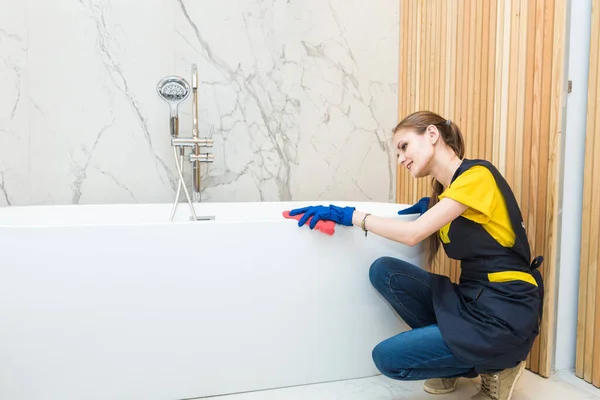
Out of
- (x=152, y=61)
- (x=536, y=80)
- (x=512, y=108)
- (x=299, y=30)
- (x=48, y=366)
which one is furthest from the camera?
(x=299, y=30)

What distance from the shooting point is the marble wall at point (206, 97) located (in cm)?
225

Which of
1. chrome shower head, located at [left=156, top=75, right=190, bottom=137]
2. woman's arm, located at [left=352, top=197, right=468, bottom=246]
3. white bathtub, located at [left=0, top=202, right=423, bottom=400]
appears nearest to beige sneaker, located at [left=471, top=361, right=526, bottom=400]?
white bathtub, located at [left=0, top=202, right=423, bottom=400]

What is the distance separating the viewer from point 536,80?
5.68 feet

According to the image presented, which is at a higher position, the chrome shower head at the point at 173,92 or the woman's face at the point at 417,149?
the chrome shower head at the point at 173,92

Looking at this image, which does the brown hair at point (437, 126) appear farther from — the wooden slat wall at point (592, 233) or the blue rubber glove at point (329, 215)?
the wooden slat wall at point (592, 233)

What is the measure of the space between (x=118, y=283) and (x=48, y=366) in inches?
12.3

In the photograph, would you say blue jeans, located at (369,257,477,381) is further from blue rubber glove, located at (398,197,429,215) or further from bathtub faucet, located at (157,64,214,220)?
bathtub faucet, located at (157,64,214,220)

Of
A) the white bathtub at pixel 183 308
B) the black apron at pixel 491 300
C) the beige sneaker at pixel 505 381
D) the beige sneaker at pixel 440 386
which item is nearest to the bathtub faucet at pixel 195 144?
the white bathtub at pixel 183 308

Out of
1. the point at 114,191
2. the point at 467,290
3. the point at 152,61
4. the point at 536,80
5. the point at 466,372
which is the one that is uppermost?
the point at 152,61

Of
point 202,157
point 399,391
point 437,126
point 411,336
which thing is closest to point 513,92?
point 437,126

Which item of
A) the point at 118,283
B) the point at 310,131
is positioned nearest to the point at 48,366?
the point at 118,283

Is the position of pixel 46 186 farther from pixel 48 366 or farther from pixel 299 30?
pixel 299 30

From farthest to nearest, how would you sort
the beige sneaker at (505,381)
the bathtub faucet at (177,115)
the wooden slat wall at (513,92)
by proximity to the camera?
the bathtub faucet at (177,115), the wooden slat wall at (513,92), the beige sneaker at (505,381)

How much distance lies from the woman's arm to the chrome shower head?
124 centimetres
